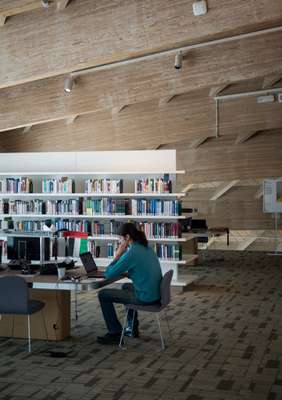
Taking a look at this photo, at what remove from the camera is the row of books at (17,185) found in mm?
11312

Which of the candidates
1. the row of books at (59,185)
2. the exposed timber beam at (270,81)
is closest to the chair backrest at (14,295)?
the row of books at (59,185)

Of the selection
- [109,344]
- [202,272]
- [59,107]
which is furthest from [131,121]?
[109,344]

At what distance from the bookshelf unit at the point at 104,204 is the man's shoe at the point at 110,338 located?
3.76m

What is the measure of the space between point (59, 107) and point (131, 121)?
337cm

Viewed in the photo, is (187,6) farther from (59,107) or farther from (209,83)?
(59,107)

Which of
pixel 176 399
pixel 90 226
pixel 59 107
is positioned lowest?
pixel 176 399

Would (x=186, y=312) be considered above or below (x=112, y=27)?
below

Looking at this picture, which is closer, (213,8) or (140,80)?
(213,8)

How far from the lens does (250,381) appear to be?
523cm

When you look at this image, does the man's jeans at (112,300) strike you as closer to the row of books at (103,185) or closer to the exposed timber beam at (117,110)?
the row of books at (103,185)

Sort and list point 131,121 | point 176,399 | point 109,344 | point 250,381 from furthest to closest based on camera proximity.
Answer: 1. point 131,121
2. point 109,344
3. point 250,381
4. point 176,399

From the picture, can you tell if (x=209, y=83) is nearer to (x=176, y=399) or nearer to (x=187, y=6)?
(x=187, y=6)

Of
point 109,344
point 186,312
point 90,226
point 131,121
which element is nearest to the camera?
point 109,344

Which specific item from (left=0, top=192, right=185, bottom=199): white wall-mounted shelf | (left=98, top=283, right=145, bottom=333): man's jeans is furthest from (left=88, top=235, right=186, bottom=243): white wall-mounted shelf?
(left=98, top=283, right=145, bottom=333): man's jeans
